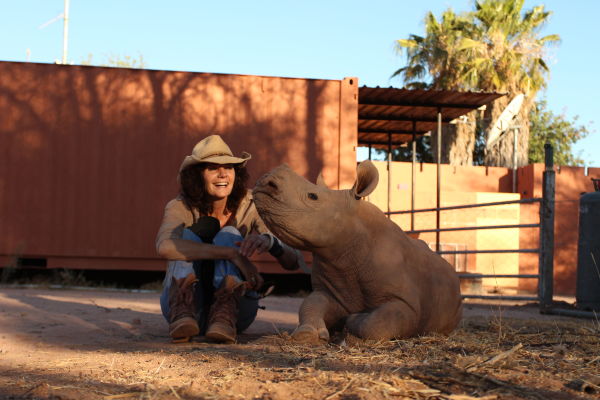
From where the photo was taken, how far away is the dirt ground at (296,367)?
2.17 metres

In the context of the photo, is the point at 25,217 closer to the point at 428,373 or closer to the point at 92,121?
the point at 92,121

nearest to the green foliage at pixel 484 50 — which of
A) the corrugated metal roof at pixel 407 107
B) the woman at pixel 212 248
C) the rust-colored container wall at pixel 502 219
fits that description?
the rust-colored container wall at pixel 502 219

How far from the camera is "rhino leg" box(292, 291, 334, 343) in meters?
3.33

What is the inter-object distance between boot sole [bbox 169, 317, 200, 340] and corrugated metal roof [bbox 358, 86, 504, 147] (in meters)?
6.15

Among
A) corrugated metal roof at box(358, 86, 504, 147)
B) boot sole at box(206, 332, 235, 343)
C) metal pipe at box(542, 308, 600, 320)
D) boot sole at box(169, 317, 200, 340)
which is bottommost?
metal pipe at box(542, 308, 600, 320)

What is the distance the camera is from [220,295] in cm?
383

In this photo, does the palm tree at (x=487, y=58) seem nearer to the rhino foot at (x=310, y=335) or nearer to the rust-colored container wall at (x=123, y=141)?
the rust-colored container wall at (x=123, y=141)

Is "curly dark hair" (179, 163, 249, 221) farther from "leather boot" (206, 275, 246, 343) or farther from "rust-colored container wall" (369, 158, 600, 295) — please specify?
"rust-colored container wall" (369, 158, 600, 295)

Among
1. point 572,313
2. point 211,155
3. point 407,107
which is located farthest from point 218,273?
point 407,107

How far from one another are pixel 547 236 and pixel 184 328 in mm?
4988

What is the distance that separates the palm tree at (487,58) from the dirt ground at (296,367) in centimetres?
1682

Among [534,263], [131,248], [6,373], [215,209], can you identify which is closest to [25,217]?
[131,248]

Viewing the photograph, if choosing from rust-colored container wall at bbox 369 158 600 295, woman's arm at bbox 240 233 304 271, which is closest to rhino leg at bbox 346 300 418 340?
woman's arm at bbox 240 233 304 271

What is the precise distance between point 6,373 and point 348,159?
7.22 meters
